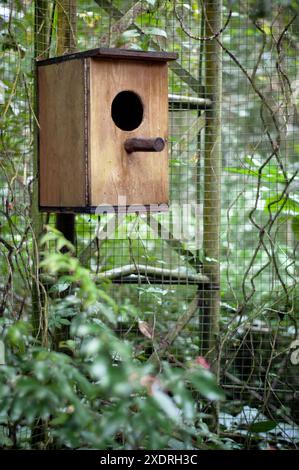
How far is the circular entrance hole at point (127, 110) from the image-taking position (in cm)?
275

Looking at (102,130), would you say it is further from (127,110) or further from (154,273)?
(154,273)

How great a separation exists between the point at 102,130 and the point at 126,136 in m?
0.12

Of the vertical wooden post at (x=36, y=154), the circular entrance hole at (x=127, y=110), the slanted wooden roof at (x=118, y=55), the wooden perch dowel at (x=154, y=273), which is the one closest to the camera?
the slanted wooden roof at (x=118, y=55)

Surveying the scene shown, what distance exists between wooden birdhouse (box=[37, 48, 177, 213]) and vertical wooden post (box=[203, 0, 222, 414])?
60cm

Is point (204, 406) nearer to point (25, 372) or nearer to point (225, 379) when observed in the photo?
point (225, 379)

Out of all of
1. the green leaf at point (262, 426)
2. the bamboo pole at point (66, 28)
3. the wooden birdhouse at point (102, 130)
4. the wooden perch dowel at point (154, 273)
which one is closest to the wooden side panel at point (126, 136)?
the wooden birdhouse at point (102, 130)

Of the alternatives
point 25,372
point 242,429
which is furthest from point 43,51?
point 242,429

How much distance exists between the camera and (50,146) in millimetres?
2781

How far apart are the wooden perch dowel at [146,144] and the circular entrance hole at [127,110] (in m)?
0.16

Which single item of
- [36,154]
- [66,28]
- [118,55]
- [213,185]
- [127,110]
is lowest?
[213,185]

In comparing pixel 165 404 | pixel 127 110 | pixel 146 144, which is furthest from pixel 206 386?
pixel 127 110

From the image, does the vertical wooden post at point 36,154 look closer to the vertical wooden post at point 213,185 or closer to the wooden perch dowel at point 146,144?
the wooden perch dowel at point 146,144

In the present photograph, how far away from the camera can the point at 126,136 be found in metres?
2.65

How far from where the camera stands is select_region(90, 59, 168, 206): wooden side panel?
101 inches
